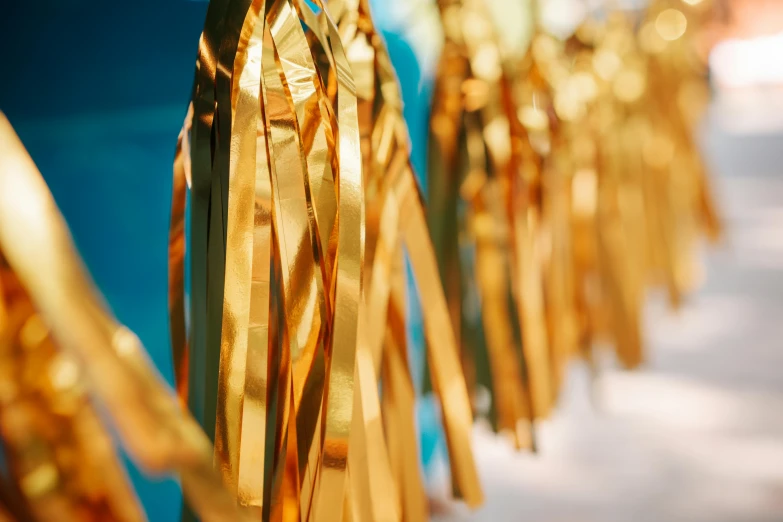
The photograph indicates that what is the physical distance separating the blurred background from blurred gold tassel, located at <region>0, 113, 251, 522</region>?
15cm

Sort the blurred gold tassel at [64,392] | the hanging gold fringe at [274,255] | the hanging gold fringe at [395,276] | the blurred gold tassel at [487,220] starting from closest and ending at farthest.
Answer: the blurred gold tassel at [64,392], the hanging gold fringe at [274,255], the hanging gold fringe at [395,276], the blurred gold tassel at [487,220]

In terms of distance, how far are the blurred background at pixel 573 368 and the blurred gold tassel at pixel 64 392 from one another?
0.49ft

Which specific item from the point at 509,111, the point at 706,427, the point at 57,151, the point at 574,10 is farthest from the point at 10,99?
the point at 706,427

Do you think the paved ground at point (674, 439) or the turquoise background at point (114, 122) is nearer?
the turquoise background at point (114, 122)

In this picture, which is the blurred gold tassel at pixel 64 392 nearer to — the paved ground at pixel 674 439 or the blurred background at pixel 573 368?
the blurred background at pixel 573 368

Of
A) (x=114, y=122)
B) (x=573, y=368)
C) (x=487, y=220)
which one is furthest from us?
(x=573, y=368)

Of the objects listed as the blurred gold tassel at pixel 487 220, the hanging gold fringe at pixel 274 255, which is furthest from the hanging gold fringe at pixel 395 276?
the blurred gold tassel at pixel 487 220

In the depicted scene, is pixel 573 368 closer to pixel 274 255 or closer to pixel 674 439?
pixel 674 439

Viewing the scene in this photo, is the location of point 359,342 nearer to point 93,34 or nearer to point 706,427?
point 93,34

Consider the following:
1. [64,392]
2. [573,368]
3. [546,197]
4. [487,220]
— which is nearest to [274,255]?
[64,392]

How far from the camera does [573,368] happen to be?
1.23m

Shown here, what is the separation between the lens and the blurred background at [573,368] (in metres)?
0.37

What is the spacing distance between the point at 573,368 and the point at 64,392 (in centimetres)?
108

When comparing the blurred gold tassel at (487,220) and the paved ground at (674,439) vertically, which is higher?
the blurred gold tassel at (487,220)
